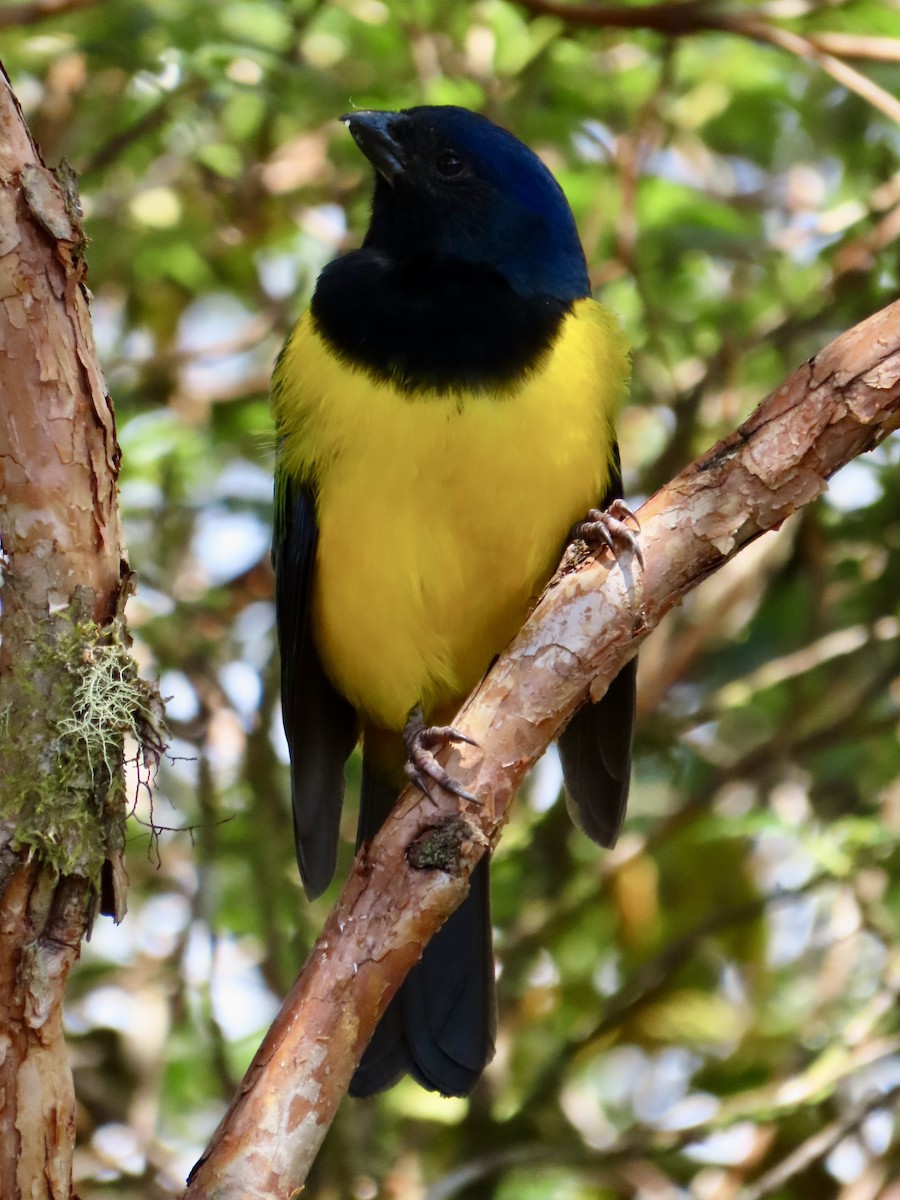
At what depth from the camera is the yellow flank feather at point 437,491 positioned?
10.1 feet

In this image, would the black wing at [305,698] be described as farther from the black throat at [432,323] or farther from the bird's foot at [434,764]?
the bird's foot at [434,764]

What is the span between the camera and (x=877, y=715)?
4535mm

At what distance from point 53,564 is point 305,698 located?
1372 mm

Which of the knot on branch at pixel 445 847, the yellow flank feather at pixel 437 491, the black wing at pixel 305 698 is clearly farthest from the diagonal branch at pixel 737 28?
the knot on branch at pixel 445 847

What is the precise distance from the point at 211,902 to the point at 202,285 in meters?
2.02

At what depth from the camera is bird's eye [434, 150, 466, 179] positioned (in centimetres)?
355

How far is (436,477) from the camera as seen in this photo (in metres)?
3.09

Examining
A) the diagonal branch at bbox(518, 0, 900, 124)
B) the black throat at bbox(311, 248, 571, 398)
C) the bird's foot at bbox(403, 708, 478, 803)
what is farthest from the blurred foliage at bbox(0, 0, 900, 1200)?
the bird's foot at bbox(403, 708, 478, 803)

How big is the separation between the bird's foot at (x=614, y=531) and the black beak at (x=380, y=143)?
1076 millimetres

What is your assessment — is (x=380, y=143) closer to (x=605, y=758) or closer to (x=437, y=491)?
(x=437, y=491)

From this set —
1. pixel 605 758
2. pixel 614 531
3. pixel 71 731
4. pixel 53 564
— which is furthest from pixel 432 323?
pixel 71 731

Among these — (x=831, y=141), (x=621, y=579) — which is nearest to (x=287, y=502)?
(x=621, y=579)

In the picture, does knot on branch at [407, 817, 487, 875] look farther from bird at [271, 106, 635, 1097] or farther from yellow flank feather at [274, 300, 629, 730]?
yellow flank feather at [274, 300, 629, 730]

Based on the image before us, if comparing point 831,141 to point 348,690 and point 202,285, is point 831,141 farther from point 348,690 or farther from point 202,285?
point 348,690
